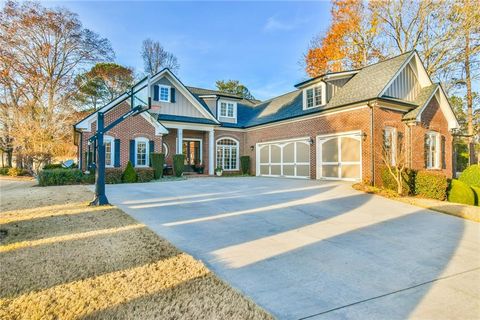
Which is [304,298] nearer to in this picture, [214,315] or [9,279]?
[214,315]

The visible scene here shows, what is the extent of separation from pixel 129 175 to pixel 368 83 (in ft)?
42.7

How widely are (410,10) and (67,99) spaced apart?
1212 inches

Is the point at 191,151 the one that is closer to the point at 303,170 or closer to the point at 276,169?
the point at 276,169

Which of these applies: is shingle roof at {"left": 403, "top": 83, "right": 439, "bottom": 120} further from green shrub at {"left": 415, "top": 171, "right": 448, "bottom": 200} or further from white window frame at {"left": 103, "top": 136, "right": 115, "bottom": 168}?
white window frame at {"left": 103, "top": 136, "right": 115, "bottom": 168}

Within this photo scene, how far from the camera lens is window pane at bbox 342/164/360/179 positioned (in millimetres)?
12125

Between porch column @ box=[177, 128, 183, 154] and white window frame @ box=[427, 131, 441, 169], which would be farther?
porch column @ box=[177, 128, 183, 154]

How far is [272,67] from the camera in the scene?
2525cm

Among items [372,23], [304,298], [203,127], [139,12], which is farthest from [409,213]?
[372,23]

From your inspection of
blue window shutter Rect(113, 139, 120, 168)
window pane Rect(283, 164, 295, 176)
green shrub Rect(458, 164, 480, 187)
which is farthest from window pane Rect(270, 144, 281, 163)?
green shrub Rect(458, 164, 480, 187)

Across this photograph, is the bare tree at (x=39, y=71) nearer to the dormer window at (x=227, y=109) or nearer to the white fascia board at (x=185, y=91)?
the white fascia board at (x=185, y=91)

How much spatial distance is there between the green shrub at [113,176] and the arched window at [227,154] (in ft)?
24.2

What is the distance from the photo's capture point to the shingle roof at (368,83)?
12.1m

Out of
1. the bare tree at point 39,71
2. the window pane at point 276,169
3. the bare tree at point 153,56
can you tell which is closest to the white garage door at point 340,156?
the window pane at point 276,169

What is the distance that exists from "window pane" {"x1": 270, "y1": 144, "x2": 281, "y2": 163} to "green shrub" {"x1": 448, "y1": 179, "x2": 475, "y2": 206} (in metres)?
9.13
